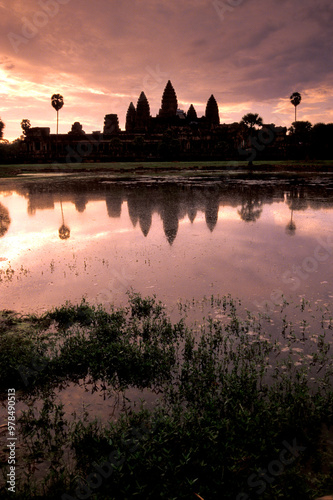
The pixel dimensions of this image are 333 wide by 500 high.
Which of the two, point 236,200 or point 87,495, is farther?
point 236,200

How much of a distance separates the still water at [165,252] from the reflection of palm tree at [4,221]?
0.04 metres

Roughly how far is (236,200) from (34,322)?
1608 centimetres

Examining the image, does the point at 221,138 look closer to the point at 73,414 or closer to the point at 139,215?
the point at 139,215

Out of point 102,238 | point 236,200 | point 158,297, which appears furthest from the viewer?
point 236,200

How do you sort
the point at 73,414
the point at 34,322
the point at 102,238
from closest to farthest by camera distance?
1. the point at 73,414
2. the point at 34,322
3. the point at 102,238

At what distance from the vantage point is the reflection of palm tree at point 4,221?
13.3 m

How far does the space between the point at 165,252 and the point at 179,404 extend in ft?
19.9

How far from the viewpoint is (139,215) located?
50.9ft

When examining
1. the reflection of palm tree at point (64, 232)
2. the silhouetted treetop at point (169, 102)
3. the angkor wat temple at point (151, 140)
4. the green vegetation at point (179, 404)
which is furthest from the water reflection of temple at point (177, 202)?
the silhouetted treetop at point (169, 102)

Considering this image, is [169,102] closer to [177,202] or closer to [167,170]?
[167,170]

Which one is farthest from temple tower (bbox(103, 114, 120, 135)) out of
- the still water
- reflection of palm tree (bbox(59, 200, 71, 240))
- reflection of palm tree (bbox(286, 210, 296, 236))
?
reflection of palm tree (bbox(286, 210, 296, 236))

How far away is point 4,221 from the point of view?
1523 centimetres

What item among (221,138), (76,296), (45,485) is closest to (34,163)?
(221,138)

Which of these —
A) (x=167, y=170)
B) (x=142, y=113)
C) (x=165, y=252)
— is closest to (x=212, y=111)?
(x=142, y=113)
